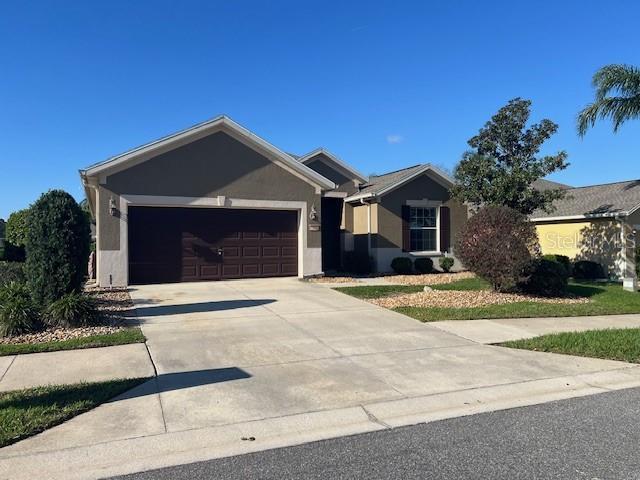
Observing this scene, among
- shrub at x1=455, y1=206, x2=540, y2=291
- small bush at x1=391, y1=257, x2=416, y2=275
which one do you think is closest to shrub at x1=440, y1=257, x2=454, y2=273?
small bush at x1=391, y1=257, x2=416, y2=275

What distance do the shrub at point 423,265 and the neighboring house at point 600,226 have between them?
16.9ft

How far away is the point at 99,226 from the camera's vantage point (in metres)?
14.4

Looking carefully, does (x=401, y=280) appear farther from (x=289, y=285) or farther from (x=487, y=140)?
(x=487, y=140)

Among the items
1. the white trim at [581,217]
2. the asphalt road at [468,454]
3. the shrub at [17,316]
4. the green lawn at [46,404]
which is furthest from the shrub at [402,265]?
the green lawn at [46,404]

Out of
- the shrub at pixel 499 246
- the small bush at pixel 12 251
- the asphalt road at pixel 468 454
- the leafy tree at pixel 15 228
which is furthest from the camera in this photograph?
the small bush at pixel 12 251

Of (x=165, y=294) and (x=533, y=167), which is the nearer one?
(x=165, y=294)

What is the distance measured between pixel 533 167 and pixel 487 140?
1.81 m

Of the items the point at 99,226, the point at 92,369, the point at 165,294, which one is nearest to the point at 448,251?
the point at 165,294

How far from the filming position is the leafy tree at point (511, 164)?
16.3m

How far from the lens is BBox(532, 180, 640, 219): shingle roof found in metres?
19.0

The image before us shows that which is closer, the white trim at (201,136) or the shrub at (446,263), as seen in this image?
the white trim at (201,136)

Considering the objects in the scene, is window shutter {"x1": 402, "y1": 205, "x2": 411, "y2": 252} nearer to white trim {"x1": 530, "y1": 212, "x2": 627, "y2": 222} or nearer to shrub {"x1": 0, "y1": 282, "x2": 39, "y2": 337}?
white trim {"x1": 530, "y1": 212, "x2": 627, "y2": 222}

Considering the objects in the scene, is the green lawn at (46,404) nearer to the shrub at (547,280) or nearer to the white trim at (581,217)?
the shrub at (547,280)

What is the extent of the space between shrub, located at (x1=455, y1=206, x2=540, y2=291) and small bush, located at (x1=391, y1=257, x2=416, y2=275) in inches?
218
